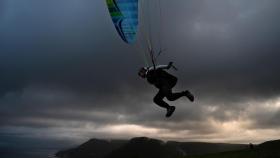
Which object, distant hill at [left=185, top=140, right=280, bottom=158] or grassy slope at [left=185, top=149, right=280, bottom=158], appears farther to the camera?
distant hill at [left=185, top=140, right=280, bottom=158]

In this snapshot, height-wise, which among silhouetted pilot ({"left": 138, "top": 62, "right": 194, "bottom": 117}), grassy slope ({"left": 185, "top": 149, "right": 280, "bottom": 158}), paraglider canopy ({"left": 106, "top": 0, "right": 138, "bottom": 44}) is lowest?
silhouetted pilot ({"left": 138, "top": 62, "right": 194, "bottom": 117})

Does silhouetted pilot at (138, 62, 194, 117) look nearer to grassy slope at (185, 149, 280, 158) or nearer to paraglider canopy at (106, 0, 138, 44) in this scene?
paraglider canopy at (106, 0, 138, 44)

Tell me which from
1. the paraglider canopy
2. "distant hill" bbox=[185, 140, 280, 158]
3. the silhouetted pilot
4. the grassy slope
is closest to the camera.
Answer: the silhouetted pilot

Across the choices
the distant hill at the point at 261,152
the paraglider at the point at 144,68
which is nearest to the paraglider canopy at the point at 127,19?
the paraglider at the point at 144,68

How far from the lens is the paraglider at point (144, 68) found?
29.0 metres

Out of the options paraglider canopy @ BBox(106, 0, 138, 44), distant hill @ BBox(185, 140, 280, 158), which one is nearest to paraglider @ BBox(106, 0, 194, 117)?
paraglider canopy @ BBox(106, 0, 138, 44)

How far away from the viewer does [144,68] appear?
29141 millimetres

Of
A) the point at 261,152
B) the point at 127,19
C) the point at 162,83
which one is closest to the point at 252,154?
the point at 261,152

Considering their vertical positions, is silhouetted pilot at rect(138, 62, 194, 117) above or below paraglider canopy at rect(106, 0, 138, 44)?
below

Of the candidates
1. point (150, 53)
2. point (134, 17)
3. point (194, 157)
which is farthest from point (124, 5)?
point (194, 157)

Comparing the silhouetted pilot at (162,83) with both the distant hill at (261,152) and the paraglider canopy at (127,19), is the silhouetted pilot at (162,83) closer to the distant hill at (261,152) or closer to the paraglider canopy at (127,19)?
the paraglider canopy at (127,19)

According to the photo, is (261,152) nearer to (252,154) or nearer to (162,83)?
(252,154)

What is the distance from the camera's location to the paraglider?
95.0ft

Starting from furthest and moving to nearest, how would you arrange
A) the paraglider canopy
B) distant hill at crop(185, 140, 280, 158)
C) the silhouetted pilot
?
1. distant hill at crop(185, 140, 280, 158)
2. the paraglider canopy
3. the silhouetted pilot
